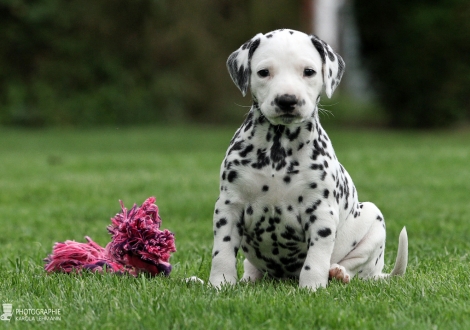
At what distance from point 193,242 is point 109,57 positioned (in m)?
19.1

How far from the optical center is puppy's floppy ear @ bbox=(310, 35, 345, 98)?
4.68 metres

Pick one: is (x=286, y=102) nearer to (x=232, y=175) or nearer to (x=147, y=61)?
(x=232, y=175)

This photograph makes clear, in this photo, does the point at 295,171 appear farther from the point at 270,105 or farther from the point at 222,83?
the point at 222,83

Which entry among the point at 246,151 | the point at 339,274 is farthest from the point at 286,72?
the point at 339,274

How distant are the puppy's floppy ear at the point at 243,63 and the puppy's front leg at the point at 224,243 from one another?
749 mm

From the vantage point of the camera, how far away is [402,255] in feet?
16.5

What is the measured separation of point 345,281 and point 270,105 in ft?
4.01

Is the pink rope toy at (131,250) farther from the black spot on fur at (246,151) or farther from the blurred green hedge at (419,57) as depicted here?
the blurred green hedge at (419,57)

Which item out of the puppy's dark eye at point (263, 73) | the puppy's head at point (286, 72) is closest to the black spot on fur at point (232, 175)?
the puppy's head at point (286, 72)

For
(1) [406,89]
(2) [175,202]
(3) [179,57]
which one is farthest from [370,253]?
(3) [179,57]

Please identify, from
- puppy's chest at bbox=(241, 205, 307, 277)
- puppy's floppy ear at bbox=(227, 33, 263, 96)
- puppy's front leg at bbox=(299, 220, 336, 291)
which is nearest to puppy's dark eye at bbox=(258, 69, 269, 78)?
puppy's floppy ear at bbox=(227, 33, 263, 96)

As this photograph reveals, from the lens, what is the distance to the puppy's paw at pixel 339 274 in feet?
15.4

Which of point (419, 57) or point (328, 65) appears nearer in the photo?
point (328, 65)

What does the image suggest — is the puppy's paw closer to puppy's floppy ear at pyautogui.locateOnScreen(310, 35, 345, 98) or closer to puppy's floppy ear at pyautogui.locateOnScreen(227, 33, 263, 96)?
puppy's floppy ear at pyautogui.locateOnScreen(310, 35, 345, 98)
